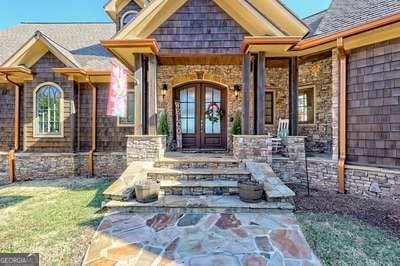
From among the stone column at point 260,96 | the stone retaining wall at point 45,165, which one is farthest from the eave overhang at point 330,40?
the stone retaining wall at point 45,165

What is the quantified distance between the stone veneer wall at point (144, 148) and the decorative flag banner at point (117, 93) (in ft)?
3.24

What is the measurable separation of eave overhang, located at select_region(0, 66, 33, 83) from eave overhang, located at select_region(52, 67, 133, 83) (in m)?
0.85

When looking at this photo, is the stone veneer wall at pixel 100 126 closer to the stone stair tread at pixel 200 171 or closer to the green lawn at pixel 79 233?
the green lawn at pixel 79 233

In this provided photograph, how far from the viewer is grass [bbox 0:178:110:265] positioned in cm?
354

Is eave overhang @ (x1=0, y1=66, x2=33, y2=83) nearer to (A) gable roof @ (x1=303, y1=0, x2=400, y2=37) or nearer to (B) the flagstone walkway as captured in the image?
(B) the flagstone walkway

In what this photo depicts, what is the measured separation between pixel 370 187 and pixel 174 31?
6013 mm

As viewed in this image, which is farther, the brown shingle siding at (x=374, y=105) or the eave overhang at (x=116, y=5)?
→ the eave overhang at (x=116, y=5)

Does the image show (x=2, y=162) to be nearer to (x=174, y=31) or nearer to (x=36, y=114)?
(x=36, y=114)

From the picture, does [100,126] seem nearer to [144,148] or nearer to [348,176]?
[144,148]

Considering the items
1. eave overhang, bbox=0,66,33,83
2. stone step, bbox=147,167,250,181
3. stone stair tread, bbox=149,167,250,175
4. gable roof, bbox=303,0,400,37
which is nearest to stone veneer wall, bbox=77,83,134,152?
eave overhang, bbox=0,66,33,83

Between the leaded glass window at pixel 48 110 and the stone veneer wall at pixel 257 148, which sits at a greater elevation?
the leaded glass window at pixel 48 110

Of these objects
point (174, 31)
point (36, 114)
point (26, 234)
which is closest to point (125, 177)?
point (26, 234)

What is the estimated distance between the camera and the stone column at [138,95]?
6723 millimetres

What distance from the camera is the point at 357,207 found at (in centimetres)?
533
